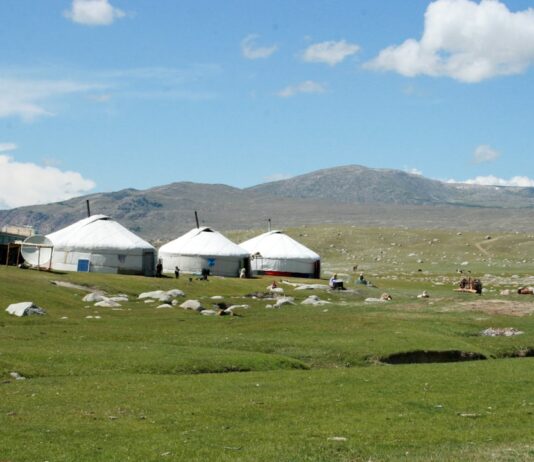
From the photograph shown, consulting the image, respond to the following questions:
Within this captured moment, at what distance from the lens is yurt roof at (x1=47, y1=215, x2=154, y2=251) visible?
250ft

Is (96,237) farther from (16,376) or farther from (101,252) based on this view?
(16,376)

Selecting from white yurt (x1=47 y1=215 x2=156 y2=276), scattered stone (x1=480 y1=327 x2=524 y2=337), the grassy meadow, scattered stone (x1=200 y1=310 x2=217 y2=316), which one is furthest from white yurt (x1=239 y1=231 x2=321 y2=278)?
scattered stone (x1=480 y1=327 x2=524 y2=337)

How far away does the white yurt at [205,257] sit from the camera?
86688 mm

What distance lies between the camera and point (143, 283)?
65.1 meters

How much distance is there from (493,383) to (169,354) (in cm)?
1090

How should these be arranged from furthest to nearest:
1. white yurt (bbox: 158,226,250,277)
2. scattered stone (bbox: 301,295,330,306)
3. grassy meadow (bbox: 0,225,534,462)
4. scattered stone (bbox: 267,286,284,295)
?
1. white yurt (bbox: 158,226,250,277)
2. scattered stone (bbox: 267,286,284,295)
3. scattered stone (bbox: 301,295,330,306)
4. grassy meadow (bbox: 0,225,534,462)

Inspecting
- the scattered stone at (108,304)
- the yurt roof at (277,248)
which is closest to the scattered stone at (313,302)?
the scattered stone at (108,304)

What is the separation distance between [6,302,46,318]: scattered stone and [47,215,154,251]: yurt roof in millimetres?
32744

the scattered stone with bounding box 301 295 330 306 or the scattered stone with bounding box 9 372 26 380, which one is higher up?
the scattered stone with bounding box 301 295 330 306

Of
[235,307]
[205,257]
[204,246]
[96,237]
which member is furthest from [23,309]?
[204,246]

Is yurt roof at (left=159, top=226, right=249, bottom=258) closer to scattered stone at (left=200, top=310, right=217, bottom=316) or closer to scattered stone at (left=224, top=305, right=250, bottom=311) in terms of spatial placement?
scattered stone at (left=224, top=305, right=250, bottom=311)

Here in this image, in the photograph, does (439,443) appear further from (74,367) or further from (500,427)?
(74,367)

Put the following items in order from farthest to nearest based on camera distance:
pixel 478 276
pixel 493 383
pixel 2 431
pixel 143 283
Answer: pixel 478 276 → pixel 143 283 → pixel 493 383 → pixel 2 431

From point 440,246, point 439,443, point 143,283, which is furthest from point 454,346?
point 440,246
